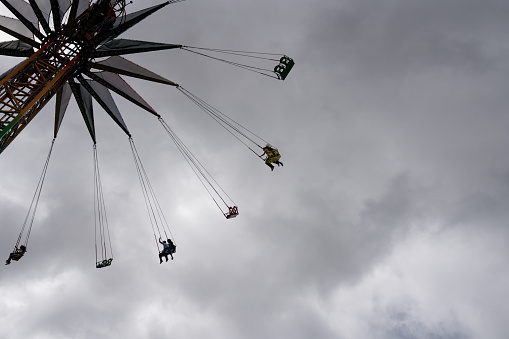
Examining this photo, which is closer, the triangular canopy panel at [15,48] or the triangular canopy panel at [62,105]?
the triangular canopy panel at [15,48]

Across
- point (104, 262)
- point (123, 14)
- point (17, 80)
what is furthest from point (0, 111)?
point (104, 262)

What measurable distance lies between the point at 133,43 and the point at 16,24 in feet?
23.5

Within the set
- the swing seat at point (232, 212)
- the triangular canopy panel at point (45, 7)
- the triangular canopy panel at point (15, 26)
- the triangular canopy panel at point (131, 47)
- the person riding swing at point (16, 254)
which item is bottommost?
the swing seat at point (232, 212)

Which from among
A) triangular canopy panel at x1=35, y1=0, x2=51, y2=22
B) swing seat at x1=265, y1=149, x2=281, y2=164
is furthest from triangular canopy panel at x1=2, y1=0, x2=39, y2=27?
swing seat at x1=265, y1=149, x2=281, y2=164

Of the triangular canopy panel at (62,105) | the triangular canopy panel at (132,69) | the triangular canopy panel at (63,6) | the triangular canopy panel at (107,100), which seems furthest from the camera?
the triangular canopy panel at (62,105)

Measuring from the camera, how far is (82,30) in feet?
60.0

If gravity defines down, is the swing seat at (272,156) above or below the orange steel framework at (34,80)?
below

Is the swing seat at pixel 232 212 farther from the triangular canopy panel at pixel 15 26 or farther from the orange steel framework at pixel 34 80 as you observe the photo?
the triangular canopy panel at pixel 15 26

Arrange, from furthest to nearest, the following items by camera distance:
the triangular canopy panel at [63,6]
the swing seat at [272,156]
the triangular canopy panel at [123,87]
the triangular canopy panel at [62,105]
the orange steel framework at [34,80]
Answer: the triangular canopy panel at [62,105] → the triangular canopy panel at [123,87] → the swing seat at [272,156] → the triangular canopy panel at [63,6] → the orange steel framework at [34,80]

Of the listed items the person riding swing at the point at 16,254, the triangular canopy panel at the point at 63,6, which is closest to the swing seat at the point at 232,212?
the person riding swing at the point at 16,254

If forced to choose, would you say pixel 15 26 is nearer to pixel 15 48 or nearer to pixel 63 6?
pixel 15 48

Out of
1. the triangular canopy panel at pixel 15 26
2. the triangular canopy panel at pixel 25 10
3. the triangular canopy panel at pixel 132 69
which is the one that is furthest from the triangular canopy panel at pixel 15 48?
the triangular canopy panel at pixel 132 69

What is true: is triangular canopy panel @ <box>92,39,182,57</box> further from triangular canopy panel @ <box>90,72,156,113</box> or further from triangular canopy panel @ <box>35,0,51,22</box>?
triangular canopy panel @ <box>35,0,51,22</box>

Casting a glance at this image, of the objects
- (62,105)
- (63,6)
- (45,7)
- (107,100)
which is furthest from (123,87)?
(45,7)
